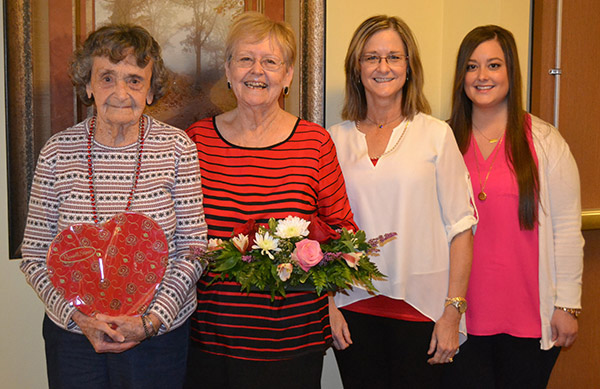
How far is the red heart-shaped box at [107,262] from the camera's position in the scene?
5.37ft

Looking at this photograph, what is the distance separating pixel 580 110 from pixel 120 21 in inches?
90.0

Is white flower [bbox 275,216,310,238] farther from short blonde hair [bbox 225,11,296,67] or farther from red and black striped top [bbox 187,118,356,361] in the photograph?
short blonde hair [bbox 225,11,296,67]

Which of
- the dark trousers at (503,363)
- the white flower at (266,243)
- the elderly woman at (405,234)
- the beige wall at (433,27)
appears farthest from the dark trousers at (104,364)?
the beige wall at (433,27)

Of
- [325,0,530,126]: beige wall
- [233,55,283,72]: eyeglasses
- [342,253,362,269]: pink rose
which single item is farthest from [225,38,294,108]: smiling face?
[325,0,530,126]: beige wall

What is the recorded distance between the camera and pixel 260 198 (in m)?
1.88

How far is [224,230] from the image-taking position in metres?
1.87

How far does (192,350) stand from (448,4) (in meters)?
2.18

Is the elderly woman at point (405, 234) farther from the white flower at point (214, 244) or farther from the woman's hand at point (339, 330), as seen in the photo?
the white flower at point (214, 244)

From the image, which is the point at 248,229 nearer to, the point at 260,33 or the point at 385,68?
the point at 260,33

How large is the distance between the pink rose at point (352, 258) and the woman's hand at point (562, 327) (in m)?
1.05

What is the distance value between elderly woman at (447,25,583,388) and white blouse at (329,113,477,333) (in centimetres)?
16

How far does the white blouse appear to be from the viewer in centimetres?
209

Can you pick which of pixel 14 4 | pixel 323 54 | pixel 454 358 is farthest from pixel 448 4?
pixel 14 4

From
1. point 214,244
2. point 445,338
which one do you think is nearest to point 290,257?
point 214,244
